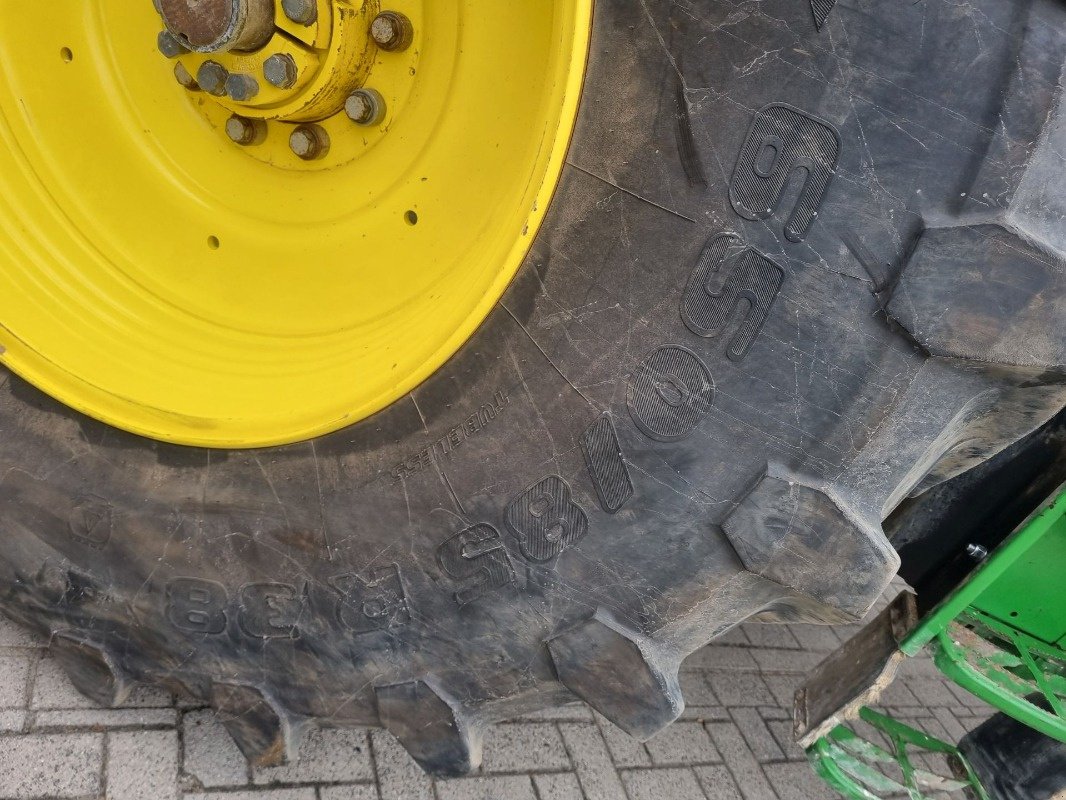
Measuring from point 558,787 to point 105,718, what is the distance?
926 mm

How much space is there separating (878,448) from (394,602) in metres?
0.73

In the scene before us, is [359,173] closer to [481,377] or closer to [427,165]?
[427,165]

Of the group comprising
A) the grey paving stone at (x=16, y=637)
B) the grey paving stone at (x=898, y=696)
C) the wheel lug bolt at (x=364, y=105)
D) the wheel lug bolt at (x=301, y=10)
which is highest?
the wheel lug bolt at (x=301, y=10)

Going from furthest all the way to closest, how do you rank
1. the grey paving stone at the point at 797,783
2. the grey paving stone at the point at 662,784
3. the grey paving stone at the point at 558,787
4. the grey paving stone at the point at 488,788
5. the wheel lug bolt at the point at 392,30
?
the grey paving stone at the point at 797,783 → the grey paving stone at the point at 662,784 → the grey paving stone at the point at 558,787 → the grey paving stone at the point at 488,788 → the wheel lug bolt at the point at 392,30

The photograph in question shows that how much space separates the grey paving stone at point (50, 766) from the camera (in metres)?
1.51

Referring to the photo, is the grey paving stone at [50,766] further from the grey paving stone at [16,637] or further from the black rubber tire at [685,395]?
the black rubber tire at [685,395]

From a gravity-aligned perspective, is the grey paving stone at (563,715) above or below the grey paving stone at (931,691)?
above

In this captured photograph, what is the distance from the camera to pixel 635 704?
4.25 feet

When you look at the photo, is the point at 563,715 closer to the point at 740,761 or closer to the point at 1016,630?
the point at 740,761

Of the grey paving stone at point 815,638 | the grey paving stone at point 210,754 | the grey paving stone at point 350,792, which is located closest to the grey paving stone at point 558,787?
the grey paving stone at point 350,792

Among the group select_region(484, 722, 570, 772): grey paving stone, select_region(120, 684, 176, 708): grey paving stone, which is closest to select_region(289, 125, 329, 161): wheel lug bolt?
select_region(120, 684, 176, 708): grey paving stone

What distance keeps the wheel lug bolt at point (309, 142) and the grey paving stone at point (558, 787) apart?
1.35 metres

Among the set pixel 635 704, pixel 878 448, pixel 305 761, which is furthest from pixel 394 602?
pixel 878 448

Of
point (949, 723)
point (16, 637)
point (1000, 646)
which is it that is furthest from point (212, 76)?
point (949, 723)
